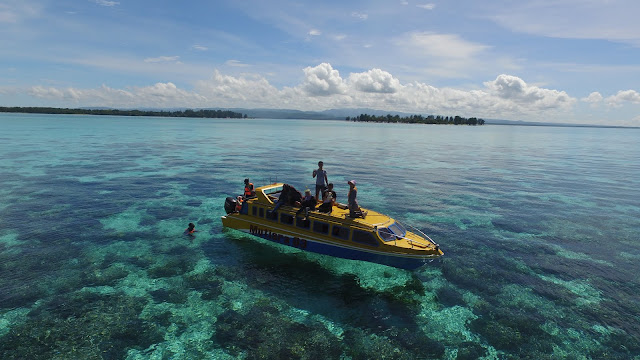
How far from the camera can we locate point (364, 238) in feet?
58.5

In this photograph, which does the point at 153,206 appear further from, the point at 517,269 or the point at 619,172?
the point at 619,172

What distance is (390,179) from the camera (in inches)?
1756

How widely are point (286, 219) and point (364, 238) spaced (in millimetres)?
5194

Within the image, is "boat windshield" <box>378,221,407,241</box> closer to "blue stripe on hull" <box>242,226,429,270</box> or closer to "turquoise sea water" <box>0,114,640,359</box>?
"blue stripe on hull" <box>242,226,429,270</box>

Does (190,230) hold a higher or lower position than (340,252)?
lower

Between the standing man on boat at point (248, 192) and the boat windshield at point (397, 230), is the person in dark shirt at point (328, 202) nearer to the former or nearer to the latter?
the boat windshield at point (397, 230)

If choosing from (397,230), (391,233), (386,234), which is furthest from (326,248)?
(397,230)

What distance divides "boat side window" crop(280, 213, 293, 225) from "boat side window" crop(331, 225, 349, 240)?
2.93 meters

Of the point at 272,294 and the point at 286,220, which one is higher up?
the point at 286,220

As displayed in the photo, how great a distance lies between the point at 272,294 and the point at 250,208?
7.02 m

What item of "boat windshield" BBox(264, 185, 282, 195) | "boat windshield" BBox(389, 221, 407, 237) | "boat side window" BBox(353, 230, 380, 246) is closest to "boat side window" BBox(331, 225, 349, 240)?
"boat side window" BBox(353, 230, 380, 246)

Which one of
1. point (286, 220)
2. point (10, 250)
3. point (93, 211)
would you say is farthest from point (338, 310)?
point (93, 211)

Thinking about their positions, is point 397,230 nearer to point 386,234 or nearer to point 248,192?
point 386,234

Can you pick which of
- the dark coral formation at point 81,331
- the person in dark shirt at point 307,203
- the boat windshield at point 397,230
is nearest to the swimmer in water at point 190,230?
the dark coral formation at point 81,331
